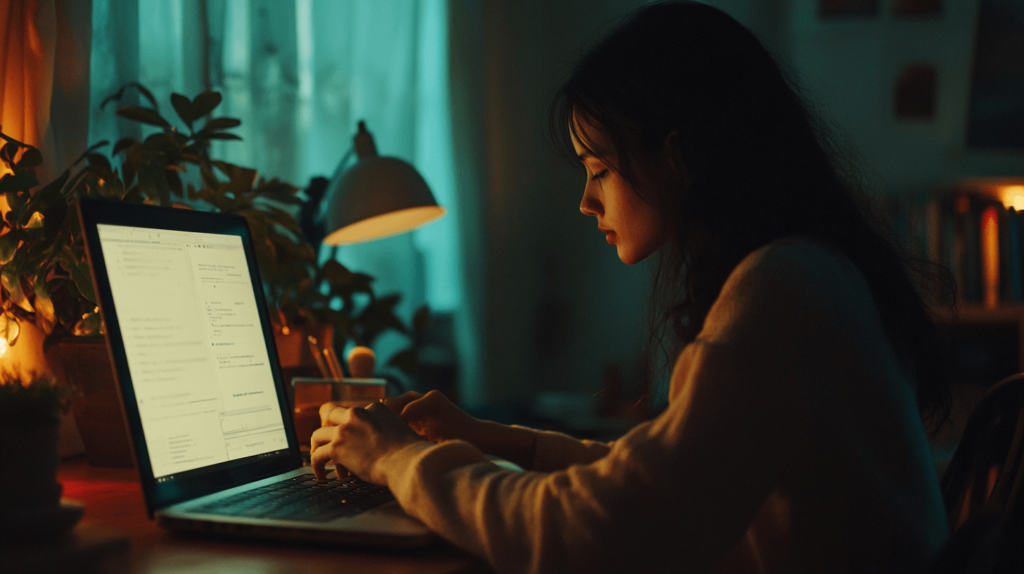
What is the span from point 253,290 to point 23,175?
0.97ft

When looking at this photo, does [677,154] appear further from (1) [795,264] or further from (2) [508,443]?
(2) [508,443]

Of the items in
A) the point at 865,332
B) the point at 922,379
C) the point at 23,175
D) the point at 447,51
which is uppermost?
the point at 447,51

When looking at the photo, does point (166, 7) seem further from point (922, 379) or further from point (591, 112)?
point (922, 379)

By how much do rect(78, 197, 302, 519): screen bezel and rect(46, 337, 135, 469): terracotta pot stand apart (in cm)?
21

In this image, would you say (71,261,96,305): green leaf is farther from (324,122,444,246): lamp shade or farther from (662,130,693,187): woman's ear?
(662,130,693,187): woman's ear

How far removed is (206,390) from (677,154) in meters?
0.55

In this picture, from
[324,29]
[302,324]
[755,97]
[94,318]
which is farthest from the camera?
[324,29]

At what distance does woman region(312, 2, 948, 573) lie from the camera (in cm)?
55

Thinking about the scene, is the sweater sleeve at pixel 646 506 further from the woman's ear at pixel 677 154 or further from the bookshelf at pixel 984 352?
the bookshelf at pixel 984 352

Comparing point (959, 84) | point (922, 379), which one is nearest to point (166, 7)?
point (922, 379)

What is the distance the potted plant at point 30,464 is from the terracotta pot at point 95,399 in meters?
0.32

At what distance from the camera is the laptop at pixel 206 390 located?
64cm

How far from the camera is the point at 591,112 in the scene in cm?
82

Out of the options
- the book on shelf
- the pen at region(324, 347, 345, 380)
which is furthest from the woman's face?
the book on shelf
